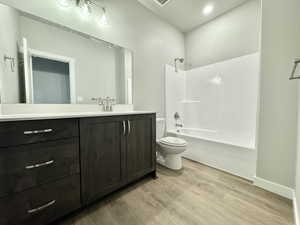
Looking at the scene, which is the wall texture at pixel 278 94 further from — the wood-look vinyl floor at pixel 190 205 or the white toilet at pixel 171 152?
the white toilet at pixel 171 152

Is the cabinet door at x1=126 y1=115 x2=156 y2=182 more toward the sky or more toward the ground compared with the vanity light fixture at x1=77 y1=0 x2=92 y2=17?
more toward the ground

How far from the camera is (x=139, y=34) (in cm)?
215

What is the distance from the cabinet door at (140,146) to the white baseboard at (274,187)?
4.14 ft

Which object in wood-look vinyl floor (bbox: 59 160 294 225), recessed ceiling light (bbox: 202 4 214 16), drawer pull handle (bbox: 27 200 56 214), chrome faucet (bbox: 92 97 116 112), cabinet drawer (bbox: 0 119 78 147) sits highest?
recessed ceiling light (bbox: 202 4 214 16)

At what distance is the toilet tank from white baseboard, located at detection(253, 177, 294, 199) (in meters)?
1.45

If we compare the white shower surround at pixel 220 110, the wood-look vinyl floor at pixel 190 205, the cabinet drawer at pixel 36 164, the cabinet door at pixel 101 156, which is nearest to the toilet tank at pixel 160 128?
the white shower surround at pixel 220 110

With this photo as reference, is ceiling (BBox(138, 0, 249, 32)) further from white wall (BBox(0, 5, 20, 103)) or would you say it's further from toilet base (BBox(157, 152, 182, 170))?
toilet base (BBox(157, 152, 182, 170))

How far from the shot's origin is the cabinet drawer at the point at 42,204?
32.2 inches

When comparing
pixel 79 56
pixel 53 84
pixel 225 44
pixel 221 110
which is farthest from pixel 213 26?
pixel 53 84

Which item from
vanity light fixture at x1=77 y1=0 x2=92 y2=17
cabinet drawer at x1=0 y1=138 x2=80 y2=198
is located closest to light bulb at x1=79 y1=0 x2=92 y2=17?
vanity light fixture at x1=77 y1=0 x2=92 y2=17

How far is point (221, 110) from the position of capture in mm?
2479

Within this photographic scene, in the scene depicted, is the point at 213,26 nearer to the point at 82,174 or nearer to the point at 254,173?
the point at 254,173

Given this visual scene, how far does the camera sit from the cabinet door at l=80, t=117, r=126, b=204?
1121mm

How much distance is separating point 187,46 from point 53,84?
107 inches
